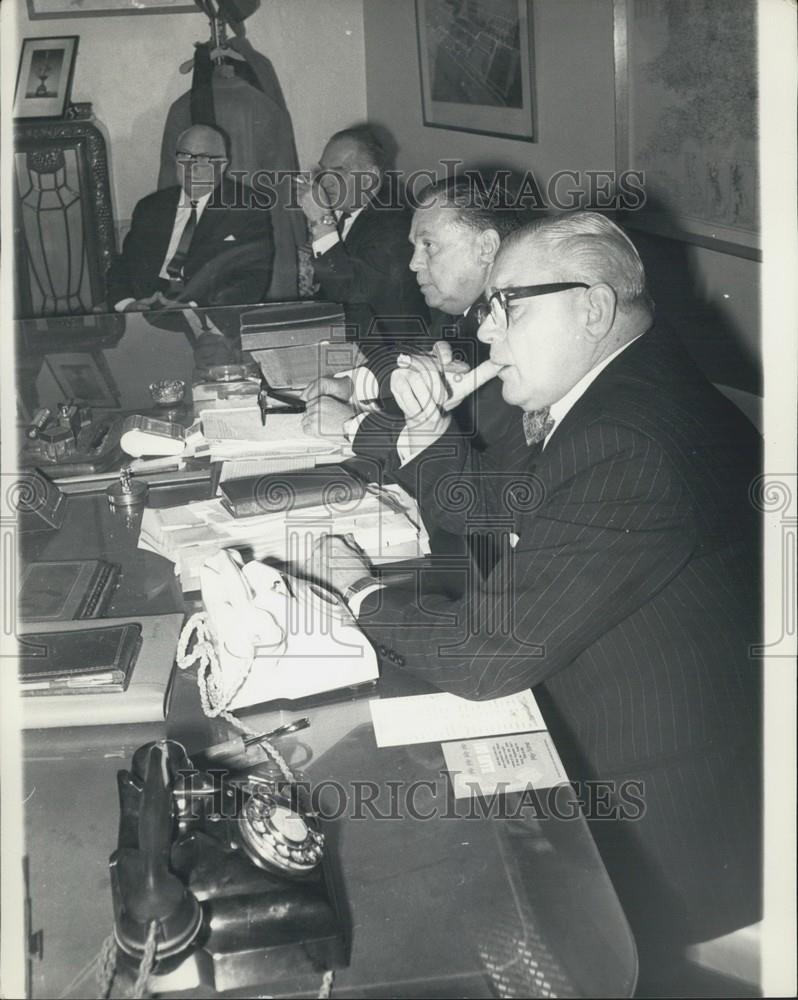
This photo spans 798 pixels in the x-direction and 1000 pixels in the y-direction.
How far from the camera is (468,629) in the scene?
1382 mm

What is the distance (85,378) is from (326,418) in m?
1.01

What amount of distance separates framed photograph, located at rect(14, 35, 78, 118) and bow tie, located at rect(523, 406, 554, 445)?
4690 mm

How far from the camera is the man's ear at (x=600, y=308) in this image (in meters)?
1.45

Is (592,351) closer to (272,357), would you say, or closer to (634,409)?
(634,409)

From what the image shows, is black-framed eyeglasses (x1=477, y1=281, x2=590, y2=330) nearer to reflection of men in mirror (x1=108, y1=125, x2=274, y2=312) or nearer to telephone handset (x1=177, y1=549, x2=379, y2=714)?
telephone handset (x1=177, y1=549, x2=379, y2=714)

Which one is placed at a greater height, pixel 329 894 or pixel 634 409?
pixel 634 409

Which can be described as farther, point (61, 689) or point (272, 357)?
point (272, 357)

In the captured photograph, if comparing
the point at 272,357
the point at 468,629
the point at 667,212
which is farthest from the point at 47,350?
the point at 468,629

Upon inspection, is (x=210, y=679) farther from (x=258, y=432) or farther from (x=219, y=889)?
(x=258, y=432)

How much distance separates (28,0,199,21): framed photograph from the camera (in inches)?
218

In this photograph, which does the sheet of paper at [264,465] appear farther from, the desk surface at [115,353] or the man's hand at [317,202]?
the man's hand at [317,202]

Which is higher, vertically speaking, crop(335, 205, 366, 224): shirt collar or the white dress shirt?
crop(335, 205, 366, 224): shirt collar

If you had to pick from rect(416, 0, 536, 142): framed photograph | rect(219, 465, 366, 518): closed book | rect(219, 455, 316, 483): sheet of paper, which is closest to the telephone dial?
rect(219, 465, 366, 518): closed book

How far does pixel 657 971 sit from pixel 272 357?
226cm
